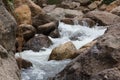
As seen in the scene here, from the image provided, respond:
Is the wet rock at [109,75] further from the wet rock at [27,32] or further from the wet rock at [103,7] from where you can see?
the wet rock at [103,7]

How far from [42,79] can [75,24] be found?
314 inches

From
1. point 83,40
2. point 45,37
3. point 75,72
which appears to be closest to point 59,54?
point 45,37

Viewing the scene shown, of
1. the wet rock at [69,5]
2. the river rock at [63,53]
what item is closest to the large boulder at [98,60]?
the river rock at [63,53]

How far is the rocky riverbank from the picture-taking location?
3.77m

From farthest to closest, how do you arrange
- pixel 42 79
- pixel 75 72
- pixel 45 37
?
pixel 45 37 < pixel 42 79 < pixel 75 72

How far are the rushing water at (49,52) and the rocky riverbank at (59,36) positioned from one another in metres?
0.22

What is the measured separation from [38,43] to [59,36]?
1.92m

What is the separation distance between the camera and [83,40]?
13102 millimetres

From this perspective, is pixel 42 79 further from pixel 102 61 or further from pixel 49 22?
pixel 49 22

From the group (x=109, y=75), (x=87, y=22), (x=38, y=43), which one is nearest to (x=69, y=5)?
(x=87, y=22)

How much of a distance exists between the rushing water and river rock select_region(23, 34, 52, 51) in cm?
22

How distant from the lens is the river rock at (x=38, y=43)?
11680mm

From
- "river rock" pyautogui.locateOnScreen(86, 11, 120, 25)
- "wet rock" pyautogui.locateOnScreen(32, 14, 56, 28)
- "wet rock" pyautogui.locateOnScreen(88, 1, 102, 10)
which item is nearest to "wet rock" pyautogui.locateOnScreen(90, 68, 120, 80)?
"wet rock" pyautogui.locateOnScreen(32, 14, 56, 28)

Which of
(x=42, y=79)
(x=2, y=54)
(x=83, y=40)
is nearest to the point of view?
(x=2, y=54)
